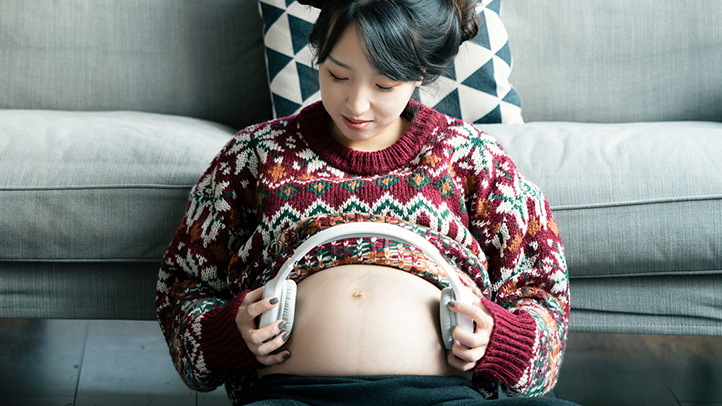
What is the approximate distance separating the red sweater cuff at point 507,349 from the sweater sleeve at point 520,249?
0.04 m

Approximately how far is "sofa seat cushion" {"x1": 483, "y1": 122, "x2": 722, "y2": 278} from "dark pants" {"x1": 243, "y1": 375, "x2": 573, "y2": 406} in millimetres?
478

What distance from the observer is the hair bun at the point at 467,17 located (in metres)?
0.82

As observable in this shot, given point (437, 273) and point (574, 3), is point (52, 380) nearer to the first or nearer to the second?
point (437, 273)

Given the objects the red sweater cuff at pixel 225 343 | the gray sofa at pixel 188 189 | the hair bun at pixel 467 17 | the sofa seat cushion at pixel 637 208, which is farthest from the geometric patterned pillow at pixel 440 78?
the red sweater cuff at pixel 225 343

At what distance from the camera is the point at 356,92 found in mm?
736

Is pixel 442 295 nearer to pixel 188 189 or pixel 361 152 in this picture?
pixel 361 152

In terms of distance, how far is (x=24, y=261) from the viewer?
3.40 feet

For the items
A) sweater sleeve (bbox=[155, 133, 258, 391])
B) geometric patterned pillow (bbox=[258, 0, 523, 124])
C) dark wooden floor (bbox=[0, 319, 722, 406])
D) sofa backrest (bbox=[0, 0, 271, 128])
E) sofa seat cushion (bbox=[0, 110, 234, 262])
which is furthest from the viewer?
sofa backrest (bbox=[0, 0, 271, 128])

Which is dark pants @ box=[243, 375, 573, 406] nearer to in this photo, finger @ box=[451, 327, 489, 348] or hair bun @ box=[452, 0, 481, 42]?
finger @ box=[451, 327, 489, 348]

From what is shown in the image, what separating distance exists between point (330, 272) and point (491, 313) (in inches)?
8.0

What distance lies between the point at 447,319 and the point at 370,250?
13 centimetres

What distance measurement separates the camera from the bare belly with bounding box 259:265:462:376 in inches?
25.9

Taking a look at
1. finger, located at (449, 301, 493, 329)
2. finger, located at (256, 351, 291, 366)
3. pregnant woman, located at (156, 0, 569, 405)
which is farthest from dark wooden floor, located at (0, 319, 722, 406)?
finger, located at (449, 301, 493, 329)

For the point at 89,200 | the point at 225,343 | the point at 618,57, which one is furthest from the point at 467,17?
the point at 618,57
